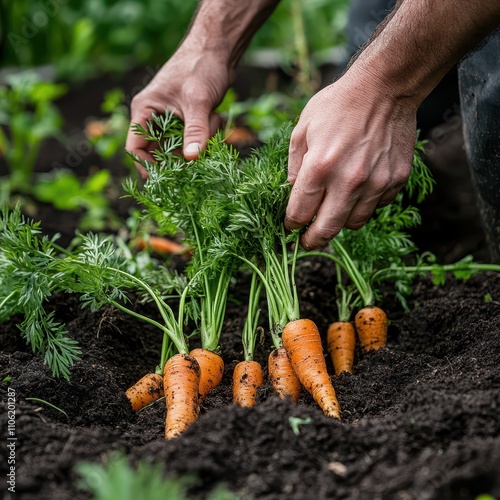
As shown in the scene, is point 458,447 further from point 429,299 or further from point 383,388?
point 429,299

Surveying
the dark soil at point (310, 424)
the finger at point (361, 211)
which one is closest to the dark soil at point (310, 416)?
the dark soil at point (310, 424)

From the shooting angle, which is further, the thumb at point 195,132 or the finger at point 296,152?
the thumb at point 195,132

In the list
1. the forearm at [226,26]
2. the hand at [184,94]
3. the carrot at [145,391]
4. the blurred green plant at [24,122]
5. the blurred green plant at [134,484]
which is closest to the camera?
the blurred green plant at [134,484]

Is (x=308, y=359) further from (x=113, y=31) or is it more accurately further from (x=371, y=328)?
(x=113, y=31)

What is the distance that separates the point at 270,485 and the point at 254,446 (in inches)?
5.7

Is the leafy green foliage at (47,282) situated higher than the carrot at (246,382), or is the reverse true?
the leafy green foliage at (47,282)

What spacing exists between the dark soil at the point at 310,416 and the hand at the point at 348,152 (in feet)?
1.88

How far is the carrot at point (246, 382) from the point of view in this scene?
2.29 m

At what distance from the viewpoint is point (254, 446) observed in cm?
184

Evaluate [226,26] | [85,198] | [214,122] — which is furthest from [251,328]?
[85,198]

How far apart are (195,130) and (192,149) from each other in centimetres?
12

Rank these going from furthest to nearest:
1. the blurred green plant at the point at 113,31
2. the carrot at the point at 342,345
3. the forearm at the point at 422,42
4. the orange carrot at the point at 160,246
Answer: the blurred green plant at the point at 113,31, the orange carrot at the point at 160,246, the carrot at the point at 342,345, the forearm at the point at 422,42

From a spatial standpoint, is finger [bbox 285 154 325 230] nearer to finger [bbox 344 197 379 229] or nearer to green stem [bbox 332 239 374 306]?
finger [bbox 344 197 379 229]

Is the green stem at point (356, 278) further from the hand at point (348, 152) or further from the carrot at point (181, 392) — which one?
the carrot at point (181, 392)
